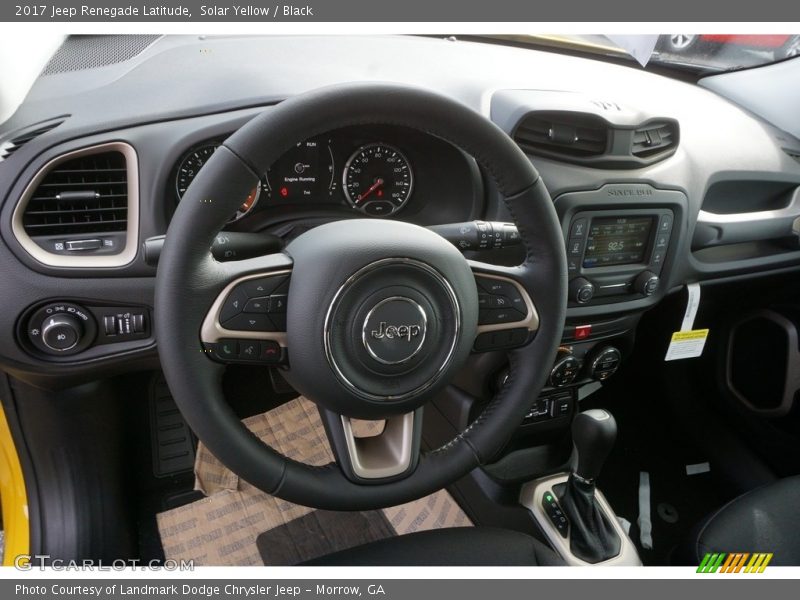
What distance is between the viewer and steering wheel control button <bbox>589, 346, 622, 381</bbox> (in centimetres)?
163

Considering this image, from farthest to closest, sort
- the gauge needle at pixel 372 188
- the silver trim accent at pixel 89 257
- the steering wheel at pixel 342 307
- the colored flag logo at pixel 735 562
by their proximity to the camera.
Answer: the gauge needle at pixel 372 188
the colored flag logo at pixel 735 562
the silver trim accent at pixel 89 257
the steering wheel at pixel 342 307

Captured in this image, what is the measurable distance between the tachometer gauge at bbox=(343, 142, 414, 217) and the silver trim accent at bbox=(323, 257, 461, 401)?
1.47ft

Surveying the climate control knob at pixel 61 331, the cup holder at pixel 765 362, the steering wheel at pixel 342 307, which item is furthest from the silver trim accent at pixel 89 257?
the cup holder at pixel 765 362

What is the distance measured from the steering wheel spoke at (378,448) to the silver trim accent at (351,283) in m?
0.07

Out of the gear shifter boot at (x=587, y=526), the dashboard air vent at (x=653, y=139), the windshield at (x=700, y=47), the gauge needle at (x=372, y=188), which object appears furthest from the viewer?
the windshield at (x=700, y=47)

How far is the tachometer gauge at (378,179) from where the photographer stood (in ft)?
4.16

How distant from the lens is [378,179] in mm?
1295

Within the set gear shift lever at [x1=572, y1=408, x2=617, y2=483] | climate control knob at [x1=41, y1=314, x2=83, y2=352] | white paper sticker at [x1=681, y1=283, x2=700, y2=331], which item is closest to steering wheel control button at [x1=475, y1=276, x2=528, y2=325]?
gear shift lever at [x1=572, y1=408, x2=617, y2=483]

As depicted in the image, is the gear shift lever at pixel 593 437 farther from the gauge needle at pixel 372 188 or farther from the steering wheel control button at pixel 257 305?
the steering wheel control button at pixel 257 305

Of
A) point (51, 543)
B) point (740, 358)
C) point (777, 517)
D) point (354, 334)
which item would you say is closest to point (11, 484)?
point (51, 543)

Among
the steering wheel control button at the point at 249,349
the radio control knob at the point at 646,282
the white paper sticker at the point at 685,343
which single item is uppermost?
the steering wheel control button at the point at 249,349

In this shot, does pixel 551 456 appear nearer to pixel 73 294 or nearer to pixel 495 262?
pixel 495 262

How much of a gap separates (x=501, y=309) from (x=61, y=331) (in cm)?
85

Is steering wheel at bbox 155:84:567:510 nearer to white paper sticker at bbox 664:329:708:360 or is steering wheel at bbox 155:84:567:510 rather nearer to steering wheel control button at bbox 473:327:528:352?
steering wheel control button at bbox 473:327:528:352
